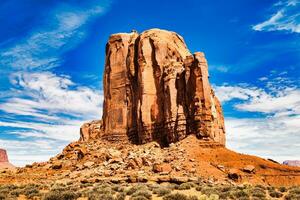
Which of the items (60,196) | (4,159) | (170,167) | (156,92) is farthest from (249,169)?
(4,159)

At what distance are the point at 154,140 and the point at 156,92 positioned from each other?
27.4 ft

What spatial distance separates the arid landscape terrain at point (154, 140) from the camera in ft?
136

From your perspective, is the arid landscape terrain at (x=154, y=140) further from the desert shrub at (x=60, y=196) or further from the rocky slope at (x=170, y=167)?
the desert shrub at (x=60, y=196)

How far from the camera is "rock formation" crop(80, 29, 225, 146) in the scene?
5241cm

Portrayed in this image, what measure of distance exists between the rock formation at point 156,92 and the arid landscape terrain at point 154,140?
0.15m

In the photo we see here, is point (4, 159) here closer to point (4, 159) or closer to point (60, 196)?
point (4, 159)

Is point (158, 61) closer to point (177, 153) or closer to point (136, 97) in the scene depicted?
point (136, 97)

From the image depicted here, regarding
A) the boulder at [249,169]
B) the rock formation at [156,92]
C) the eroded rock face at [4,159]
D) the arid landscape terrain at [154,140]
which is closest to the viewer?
the arid landscape terrain at [154,140]

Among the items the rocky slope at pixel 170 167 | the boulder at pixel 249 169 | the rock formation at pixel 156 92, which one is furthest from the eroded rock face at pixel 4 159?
the boulder at pixel 249 169

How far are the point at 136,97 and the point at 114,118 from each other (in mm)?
5775

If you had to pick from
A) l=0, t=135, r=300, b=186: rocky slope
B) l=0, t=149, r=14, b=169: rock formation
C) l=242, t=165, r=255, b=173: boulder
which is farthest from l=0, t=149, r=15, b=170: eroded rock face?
l=242, t=165, r=255, b=173: boulder

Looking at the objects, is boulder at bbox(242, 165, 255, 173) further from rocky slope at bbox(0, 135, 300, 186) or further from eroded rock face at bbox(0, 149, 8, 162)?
eroded rock face at bbox(0, 149, 8, 162)

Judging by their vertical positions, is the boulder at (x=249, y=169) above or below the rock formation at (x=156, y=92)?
below

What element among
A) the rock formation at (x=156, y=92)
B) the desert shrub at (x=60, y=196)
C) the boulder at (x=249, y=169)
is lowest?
the desert shrub at (x=60, y=196)
